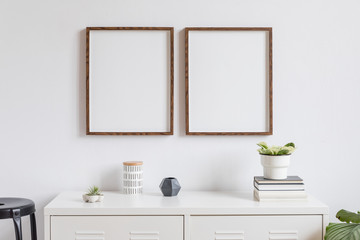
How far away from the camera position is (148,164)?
2.08m

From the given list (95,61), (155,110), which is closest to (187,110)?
(155,110)

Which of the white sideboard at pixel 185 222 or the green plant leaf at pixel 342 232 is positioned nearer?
the green plant leaf at pixel 342 232

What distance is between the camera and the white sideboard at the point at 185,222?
5.49 feet

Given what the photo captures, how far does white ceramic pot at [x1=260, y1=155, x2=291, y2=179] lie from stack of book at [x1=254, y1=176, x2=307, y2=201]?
4 cm

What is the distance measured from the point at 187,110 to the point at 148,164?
1.22 feet

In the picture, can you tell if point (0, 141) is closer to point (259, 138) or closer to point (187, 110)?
point (187, 110)

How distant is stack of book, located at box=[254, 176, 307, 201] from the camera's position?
180cm

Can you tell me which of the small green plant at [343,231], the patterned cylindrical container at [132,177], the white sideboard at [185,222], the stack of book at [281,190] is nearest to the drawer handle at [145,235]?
the white sideboard at [185,222]

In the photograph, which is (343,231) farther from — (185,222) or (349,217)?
(185,222)

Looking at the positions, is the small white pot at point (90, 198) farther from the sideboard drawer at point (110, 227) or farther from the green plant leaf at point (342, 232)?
the green plant leaf at point (342, 232)

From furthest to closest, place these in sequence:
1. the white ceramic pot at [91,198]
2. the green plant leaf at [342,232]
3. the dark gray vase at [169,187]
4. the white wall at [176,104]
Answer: the white wall at [176,104], the dark gray vase at [169,187], the white ceramic pot at [91,198], the green plant leaf at [342,232]

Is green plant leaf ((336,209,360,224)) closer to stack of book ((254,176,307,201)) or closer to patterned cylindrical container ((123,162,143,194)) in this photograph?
stack of book ((254,176,307,201))

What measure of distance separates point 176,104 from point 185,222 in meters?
0.67

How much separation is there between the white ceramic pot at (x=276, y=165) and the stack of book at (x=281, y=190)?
0.04 m
